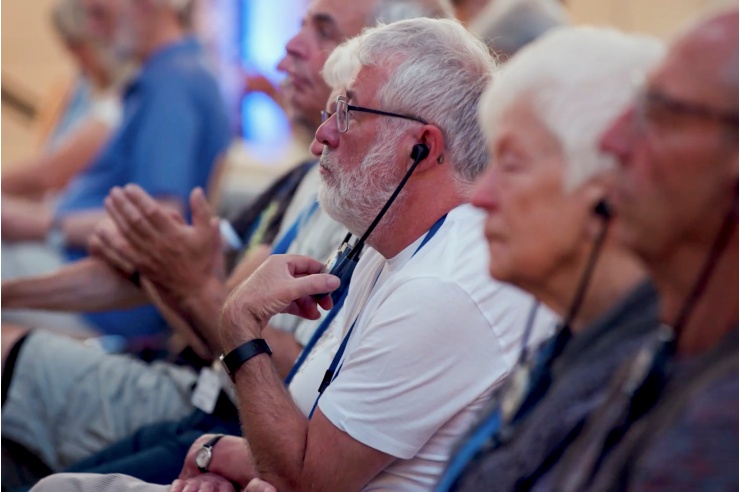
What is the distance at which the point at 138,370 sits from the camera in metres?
2.85

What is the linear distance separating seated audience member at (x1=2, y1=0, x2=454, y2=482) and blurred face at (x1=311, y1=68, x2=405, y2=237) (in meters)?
0.42

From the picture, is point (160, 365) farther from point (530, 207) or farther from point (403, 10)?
point (530, 207)

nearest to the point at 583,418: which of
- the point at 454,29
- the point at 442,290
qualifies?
the point at 442,290

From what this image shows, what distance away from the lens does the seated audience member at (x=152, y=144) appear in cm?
377

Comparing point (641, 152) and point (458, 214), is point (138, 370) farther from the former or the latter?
point (641, 152)

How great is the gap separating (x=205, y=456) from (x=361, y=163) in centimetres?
66

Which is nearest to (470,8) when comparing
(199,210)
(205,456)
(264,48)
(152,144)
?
(152,144)

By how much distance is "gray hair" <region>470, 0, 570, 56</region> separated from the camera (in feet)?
10.3

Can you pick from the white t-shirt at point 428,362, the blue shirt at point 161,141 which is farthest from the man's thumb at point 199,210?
the blue shirt at point 161,141

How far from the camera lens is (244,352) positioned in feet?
6.26

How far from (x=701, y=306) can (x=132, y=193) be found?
1.72m

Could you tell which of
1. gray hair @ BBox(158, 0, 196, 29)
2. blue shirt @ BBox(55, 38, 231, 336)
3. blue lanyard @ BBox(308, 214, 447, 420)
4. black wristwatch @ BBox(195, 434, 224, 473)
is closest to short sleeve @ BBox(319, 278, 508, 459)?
blue lanyard @ BBox(308, 214, 447, 420)

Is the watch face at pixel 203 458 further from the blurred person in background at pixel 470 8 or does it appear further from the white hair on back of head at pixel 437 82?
the blurred person in background at pixel 470 8

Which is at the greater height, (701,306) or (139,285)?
(701,306)
